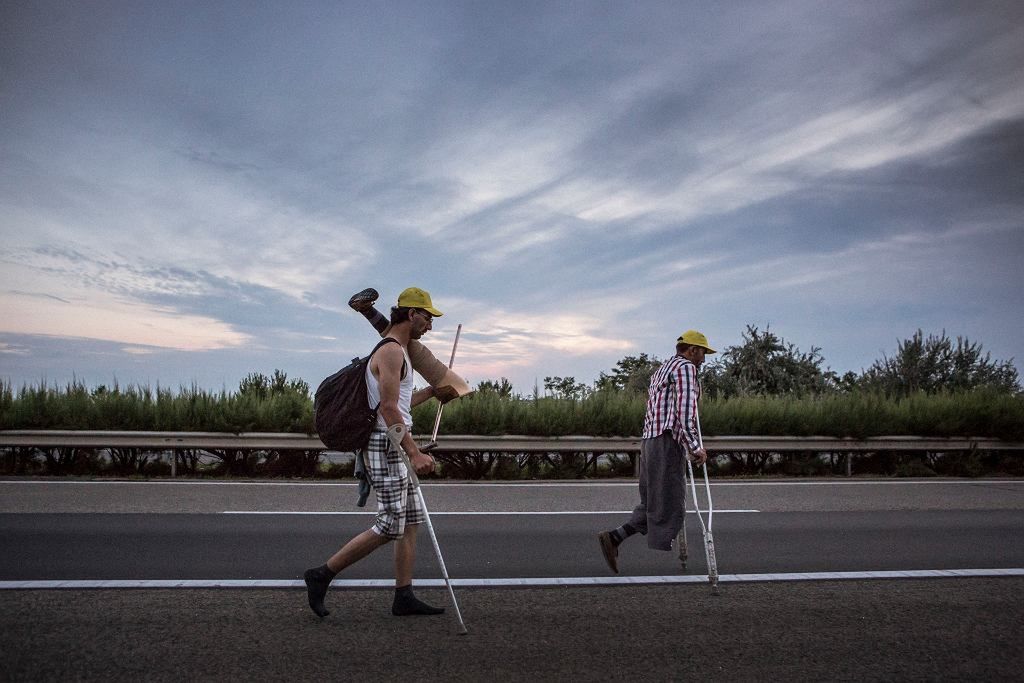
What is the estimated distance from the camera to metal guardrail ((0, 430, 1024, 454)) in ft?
45.0

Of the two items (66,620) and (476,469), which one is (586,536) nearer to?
(66,620)

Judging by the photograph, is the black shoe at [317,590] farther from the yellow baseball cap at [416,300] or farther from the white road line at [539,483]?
the white road line at [539,483]

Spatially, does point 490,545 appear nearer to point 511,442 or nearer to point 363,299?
point 363,299

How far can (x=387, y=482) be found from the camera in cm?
550

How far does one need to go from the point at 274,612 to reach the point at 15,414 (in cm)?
1081

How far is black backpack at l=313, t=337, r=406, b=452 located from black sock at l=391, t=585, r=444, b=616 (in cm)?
97

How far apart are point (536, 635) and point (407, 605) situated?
891 mm

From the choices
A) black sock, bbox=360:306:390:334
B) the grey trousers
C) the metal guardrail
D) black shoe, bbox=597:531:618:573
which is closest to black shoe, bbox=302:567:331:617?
black sock, bbox=360:306:390:334

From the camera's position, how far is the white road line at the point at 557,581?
633 cm

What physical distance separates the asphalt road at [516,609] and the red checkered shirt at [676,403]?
3.73 feet

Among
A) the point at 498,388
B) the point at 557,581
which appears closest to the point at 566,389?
the point at 498,388

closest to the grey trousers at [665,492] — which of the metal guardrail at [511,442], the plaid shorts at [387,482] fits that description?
the plaid shorts at [387,482]

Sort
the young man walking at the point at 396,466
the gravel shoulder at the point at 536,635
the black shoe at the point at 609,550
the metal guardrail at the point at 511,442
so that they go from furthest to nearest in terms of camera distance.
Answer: the metal guardrail at the point at 511,442 → the black shoe at the point at 609,550 → the young man walking at the point at 396,466 → the gravel shoulder at the point at 536,635

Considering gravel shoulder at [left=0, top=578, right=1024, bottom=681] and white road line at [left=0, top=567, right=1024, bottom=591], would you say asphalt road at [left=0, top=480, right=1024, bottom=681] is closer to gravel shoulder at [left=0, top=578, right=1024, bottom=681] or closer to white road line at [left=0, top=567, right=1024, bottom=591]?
gravel shoulder at [left=0, top=578, right=1024, bottom=681]
